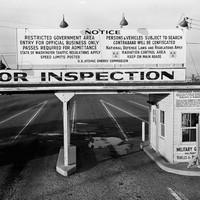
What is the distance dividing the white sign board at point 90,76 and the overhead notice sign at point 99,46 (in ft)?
1.53

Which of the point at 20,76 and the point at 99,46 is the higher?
the point at 99,46

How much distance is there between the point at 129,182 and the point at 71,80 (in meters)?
4.72

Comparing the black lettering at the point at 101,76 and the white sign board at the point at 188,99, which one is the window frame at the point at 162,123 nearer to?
the white sign board at the point at 188,99

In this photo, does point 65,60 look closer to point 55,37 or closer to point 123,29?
point 55,37

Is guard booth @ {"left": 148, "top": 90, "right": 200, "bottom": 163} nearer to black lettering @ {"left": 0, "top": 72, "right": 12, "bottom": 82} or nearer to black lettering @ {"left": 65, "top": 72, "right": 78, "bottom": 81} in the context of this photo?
black lettering @ {"left": 65, "top": 72, "right": 78, "bottom": 81}

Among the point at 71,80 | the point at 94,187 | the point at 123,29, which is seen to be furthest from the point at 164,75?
the point at 94,187

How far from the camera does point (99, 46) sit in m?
11.6

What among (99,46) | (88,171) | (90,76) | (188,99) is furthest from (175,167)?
(99,46)

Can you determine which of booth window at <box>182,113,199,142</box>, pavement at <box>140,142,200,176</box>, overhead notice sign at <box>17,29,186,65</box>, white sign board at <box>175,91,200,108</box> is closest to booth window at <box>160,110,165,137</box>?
booth window at <box>182,113,199,142</box>

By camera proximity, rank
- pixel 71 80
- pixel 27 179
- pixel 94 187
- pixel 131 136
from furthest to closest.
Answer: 1. pixel 131 136
2. pixel 71 80
3. pixel 27 179
4. pixel 94 187

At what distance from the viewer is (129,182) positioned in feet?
32.9

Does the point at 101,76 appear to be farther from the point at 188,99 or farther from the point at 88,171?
the point at 88,171

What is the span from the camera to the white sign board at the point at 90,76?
1115 centimetres

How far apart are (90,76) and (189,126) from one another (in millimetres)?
4984
